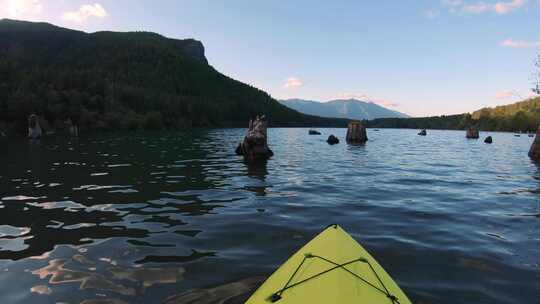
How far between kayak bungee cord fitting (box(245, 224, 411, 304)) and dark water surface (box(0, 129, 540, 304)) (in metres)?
1.37

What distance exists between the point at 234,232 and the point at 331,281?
5585 millimetres

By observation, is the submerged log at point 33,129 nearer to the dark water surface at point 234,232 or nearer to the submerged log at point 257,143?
the dark water surface at point 234,232

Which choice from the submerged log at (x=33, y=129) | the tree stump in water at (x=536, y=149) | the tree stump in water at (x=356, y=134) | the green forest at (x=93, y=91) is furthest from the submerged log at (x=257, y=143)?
the green forest at (x=93, y=91)

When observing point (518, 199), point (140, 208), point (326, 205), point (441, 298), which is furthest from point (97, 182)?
point (518, 199)

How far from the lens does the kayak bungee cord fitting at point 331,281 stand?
4848 mm

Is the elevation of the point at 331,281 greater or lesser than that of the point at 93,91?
lesser

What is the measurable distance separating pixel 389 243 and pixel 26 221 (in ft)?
37.4

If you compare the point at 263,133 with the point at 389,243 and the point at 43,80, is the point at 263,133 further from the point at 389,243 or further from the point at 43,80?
the point at 43,80

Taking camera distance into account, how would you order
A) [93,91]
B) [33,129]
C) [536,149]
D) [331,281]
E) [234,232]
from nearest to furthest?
1. [331,281]
2. [234,232]
3. [536,149]
4. [33,129]
5. [93,91]

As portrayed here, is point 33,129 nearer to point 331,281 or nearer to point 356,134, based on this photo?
point 356,134

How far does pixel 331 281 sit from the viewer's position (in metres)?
5.17

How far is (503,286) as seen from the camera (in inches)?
277

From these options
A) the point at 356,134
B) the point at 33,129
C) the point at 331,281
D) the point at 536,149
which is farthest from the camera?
the point at 356,134

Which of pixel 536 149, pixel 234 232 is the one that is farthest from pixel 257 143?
pixel 536 149
